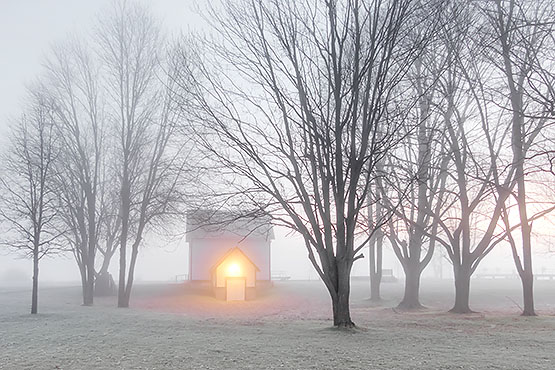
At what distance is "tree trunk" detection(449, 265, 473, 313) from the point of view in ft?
71.1

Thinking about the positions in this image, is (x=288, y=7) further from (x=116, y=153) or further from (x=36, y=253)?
(x=116, y=153)

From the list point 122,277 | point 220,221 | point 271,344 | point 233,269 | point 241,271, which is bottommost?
point 271,344

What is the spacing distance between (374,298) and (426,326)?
18524 mm

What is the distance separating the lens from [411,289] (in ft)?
88.5

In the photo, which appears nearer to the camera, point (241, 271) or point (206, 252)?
point (241, 271)

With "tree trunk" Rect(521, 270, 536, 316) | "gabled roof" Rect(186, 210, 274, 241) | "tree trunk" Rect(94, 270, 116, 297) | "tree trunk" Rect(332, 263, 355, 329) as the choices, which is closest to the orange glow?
"gabled roof" Rect(186, 210, 274, 241)

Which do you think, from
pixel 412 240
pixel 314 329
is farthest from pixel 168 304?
pixel 314 329

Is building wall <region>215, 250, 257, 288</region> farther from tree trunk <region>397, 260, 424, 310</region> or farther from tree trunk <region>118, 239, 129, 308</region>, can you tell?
tree trunk <region>397, 260, 424, 310</region>

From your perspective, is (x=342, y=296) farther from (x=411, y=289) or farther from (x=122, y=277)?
(x=122, y=277)

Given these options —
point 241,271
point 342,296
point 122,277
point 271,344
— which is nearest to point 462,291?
point 342,296

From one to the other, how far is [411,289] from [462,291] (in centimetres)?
504

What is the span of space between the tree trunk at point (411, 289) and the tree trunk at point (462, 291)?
14.7ft

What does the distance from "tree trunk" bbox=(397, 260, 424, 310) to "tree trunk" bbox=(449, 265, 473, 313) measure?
14.7 ft

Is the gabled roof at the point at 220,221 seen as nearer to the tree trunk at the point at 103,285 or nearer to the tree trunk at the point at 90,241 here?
the tree trunk at the point at 90,241
